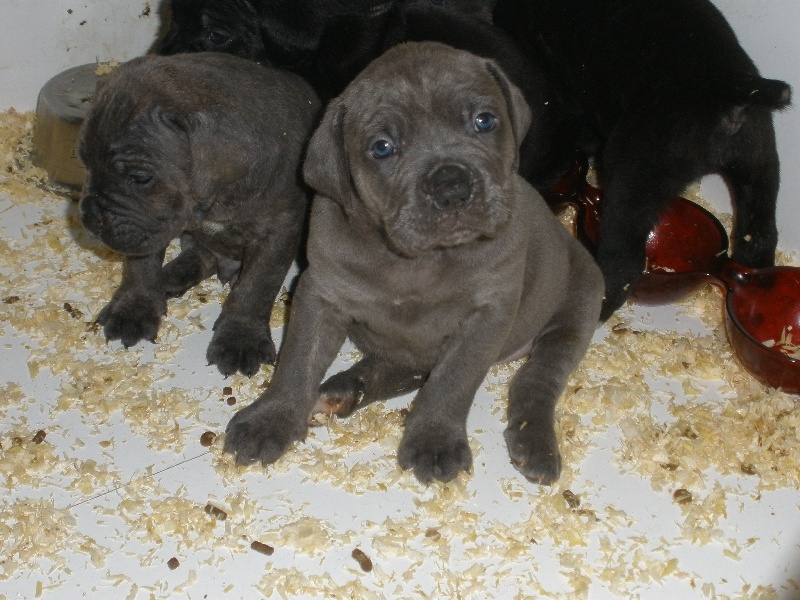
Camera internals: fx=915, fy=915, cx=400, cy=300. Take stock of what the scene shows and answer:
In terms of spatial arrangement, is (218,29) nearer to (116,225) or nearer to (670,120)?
(116,225)

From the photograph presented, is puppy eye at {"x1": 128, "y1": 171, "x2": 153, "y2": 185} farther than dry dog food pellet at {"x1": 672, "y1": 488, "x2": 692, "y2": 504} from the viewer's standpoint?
Yes

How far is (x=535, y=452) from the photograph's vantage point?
11.3 ft

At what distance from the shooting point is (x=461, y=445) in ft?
11.1

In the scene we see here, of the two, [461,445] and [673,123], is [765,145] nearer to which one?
[673,123]

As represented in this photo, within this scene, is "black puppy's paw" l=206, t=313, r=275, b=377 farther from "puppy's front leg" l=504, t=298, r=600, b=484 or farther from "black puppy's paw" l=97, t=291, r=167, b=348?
"puppy's front leg" l=504, t=298, r=600, b=484

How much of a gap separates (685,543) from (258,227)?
2.15 m

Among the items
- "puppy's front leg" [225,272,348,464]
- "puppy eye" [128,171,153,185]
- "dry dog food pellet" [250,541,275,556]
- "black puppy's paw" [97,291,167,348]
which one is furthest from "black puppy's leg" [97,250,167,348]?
"dry dog food pellet" [250,541,275,556]

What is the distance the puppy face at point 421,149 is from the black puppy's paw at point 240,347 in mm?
1000

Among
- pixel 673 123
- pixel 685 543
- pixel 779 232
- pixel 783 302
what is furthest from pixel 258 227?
pixel 779 232

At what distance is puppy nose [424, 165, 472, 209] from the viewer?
297 centimetres

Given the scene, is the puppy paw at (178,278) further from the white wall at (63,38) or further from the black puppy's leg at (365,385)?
the white wall at (63,38)

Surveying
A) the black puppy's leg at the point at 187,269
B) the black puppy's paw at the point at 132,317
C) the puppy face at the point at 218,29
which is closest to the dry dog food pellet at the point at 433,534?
the black puppy's paw at the point at 132,317

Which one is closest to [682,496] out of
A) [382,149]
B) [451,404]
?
[451,404]

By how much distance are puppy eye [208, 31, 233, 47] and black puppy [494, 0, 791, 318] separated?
1838 mm
